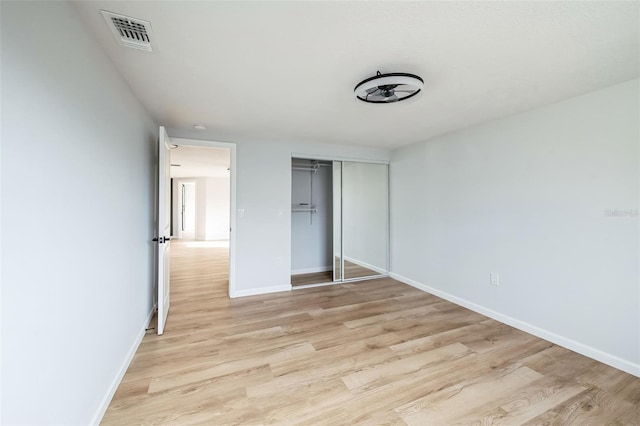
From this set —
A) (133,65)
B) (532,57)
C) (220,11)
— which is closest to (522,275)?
(532,57)

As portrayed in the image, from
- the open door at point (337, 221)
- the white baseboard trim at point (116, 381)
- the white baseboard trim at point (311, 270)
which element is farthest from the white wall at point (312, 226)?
the white baseboard trim at point (116, 381)

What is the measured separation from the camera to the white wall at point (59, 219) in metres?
0.93

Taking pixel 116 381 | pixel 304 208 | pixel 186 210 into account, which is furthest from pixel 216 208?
pixel 116 381

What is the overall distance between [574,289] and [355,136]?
2.88 metres

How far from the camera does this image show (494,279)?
3.04 m

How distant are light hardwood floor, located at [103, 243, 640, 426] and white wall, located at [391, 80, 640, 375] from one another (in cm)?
30

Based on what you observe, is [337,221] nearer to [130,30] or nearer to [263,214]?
[263,214]

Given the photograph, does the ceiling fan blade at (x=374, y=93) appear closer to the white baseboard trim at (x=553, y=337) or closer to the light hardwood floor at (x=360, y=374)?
the light hardwood floor at (x=360, y=374)

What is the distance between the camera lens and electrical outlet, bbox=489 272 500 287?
300 cm

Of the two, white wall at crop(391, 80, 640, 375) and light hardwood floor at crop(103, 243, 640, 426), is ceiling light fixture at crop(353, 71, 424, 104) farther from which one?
light hardwood floor at crop(103, 243, 640, 426)

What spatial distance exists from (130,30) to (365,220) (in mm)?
3900

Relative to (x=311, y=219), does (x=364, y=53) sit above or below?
above

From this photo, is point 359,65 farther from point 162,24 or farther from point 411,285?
point 411,285

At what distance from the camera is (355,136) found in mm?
3768
